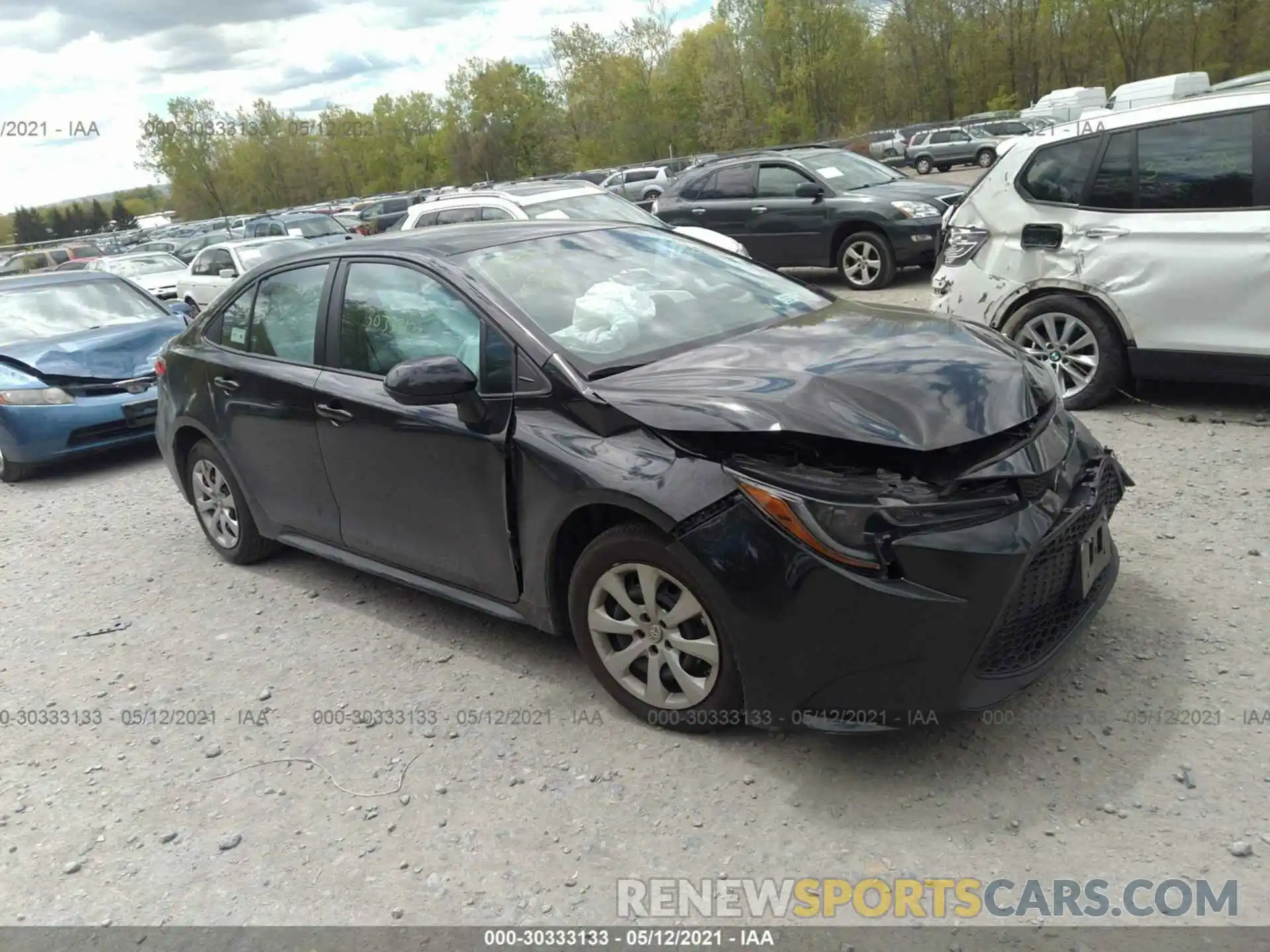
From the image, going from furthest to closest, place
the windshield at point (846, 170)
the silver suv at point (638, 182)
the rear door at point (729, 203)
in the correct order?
the silver suv at point (638, 182) < the rear door at point (729, 203) < the windshield at point (846, 170)

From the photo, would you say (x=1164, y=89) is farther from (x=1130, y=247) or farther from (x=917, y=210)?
(x=1130, y=247)

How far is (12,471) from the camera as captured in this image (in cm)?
831

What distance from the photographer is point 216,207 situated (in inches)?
2562

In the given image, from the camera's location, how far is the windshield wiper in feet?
11.6

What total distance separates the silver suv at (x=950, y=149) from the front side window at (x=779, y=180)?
26.5 meters

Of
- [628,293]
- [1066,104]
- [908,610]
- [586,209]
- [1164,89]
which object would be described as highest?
[1066,104]

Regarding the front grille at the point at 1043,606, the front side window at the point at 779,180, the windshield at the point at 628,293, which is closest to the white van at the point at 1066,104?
the front side window at the point at 779,180

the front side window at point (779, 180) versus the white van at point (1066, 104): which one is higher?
the white van at point (1066, 104)

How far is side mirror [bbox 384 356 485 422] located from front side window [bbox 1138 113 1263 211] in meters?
4.35

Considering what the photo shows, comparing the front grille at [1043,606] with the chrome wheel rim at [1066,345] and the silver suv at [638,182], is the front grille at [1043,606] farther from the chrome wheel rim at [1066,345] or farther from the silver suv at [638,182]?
the silver suv at [638,182]

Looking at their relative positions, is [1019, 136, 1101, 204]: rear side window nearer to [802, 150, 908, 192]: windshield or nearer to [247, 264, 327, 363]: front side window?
[247, 264, 327, 363]: front side window

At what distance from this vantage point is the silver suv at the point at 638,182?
110 feet

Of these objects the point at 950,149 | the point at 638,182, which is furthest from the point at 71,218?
the point at 950,149

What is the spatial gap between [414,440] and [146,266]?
17.7 m
